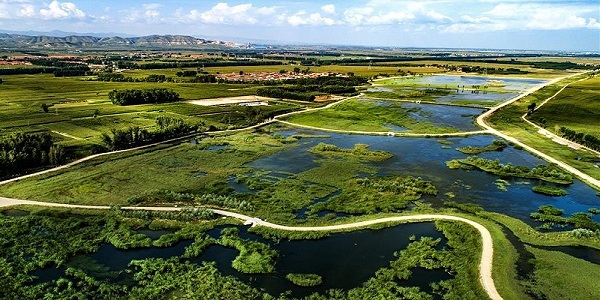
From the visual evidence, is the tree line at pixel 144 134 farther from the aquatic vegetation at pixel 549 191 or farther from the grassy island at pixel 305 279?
the aquatic vegetation at pixel 549 191

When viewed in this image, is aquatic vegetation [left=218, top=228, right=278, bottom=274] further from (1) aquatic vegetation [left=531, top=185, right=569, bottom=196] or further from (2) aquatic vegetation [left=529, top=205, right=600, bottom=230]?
(1) aquatic vegetation [left=531, top=185, right=569, bottom=196]

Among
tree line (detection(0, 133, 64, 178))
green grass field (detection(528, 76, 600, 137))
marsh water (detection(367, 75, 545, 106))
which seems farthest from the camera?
marsh water (detection(367, 75, 545, 106))

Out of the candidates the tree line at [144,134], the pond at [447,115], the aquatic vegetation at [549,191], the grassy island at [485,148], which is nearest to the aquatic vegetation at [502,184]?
the aquatic vegetation at [549,191]

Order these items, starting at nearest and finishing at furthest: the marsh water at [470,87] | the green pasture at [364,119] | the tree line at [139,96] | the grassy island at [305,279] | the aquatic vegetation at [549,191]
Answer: the grassy island at [305,279] → the aquatic vegetation at [549,191] → the green pasture at [364,119] → the tree line at [139,96] → the marsh water at [470,87]

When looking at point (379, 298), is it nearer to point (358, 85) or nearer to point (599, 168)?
point (599, 168)

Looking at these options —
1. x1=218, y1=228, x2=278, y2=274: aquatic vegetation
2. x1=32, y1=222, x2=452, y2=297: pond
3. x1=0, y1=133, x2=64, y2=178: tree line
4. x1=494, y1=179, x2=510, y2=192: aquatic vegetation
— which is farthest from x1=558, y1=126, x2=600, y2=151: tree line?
x1=0, y1=133, x2=64, y2=178: tree line
